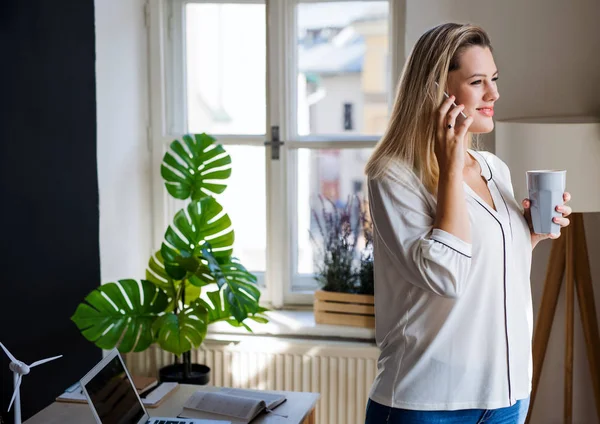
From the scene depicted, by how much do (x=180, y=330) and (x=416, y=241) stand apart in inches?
64.1

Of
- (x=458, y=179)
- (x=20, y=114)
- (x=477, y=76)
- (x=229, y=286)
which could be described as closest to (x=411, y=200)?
(x=458, y=179)

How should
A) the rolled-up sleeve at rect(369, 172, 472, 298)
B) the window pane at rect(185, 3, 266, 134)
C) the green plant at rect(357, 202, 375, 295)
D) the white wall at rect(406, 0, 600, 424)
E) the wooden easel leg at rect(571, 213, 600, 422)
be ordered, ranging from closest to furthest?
the rolled-up sleeve at rect(369, 172, 472, 298) < the wooden easel leg at rect(571, 213, 600, 422) < the white wall at rect(406, 0, 600, 424) < the green plant at rect(357, 202, 375, 295) < the window pane at rect(185, 3, 266, 134)

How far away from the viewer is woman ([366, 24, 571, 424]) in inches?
68.9

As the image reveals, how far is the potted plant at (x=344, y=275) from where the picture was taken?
11.3ft

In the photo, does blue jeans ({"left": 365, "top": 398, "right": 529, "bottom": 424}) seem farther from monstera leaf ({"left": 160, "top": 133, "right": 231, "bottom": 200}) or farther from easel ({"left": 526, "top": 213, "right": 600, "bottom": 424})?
monstera leaf ({"left": 160, "top": 133, "right": 231, "bottom": 200})

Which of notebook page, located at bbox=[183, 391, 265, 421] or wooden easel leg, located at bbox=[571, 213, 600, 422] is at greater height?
wooden easel leg, located at bbox=[571, 213, 600, 422]

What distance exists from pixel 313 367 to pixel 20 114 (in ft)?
4.98

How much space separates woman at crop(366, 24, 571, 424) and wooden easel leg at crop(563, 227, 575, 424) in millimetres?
1240

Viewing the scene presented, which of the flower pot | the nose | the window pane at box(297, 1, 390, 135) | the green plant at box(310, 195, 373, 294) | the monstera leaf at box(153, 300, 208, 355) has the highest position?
the window pane at box(297, 1, 390, 135)

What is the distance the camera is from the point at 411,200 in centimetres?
178

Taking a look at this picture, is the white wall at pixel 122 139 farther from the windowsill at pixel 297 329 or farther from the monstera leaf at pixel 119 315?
the windowsill at pixel 297 329

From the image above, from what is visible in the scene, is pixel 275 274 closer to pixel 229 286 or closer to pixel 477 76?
pixel 229 286

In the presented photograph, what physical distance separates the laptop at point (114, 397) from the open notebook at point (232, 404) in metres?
0.10

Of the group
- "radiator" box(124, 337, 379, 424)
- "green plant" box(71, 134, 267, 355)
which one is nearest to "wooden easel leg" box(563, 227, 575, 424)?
"radiator" box(124, 337, 379, 424)
